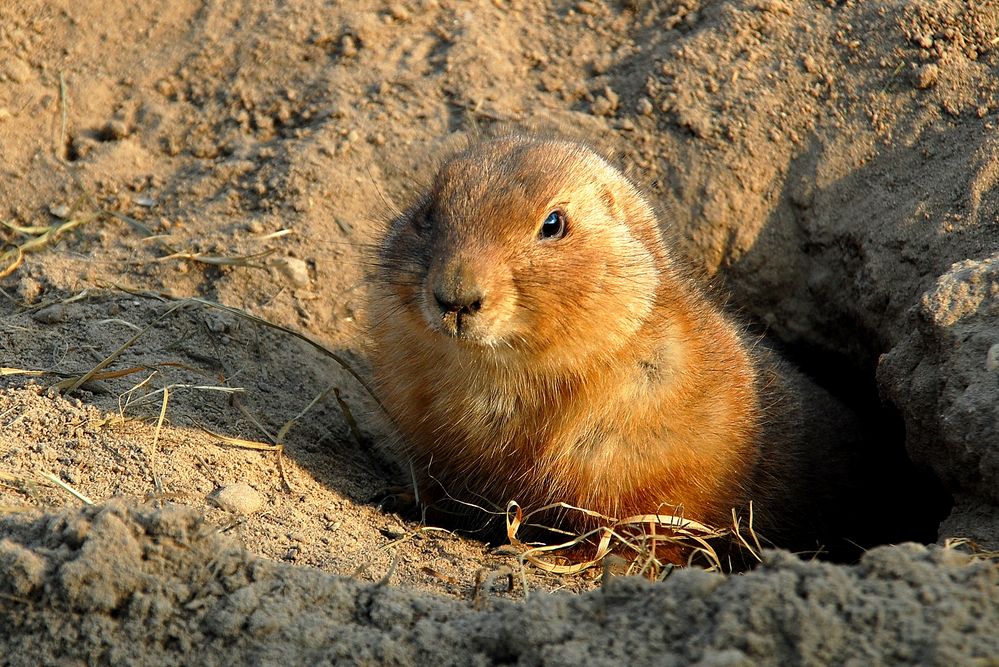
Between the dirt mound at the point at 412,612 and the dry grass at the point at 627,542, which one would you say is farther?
the dry grass at the point at 627,542

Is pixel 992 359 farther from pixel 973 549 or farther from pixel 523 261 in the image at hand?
pixel 523 261

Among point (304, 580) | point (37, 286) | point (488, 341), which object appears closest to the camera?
point (304, 580)

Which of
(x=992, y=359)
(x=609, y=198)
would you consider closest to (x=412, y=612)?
(x=609, y=198)

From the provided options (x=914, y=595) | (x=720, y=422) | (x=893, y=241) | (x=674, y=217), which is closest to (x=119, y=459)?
(x=720, y=422)

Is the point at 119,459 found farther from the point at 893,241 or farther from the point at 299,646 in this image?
the point at 893,241

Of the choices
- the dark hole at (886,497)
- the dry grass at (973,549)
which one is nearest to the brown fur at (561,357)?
the dark hole at (886,497)

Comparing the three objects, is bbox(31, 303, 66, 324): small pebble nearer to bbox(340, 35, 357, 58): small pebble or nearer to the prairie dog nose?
the prairie dog nose

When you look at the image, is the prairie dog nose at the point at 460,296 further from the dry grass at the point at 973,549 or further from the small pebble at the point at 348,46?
the small pebble at the point at 348,46

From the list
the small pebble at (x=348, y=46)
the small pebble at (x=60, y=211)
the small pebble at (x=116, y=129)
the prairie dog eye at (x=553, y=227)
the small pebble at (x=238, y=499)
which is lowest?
the small pebble at (x=60, y=211)
